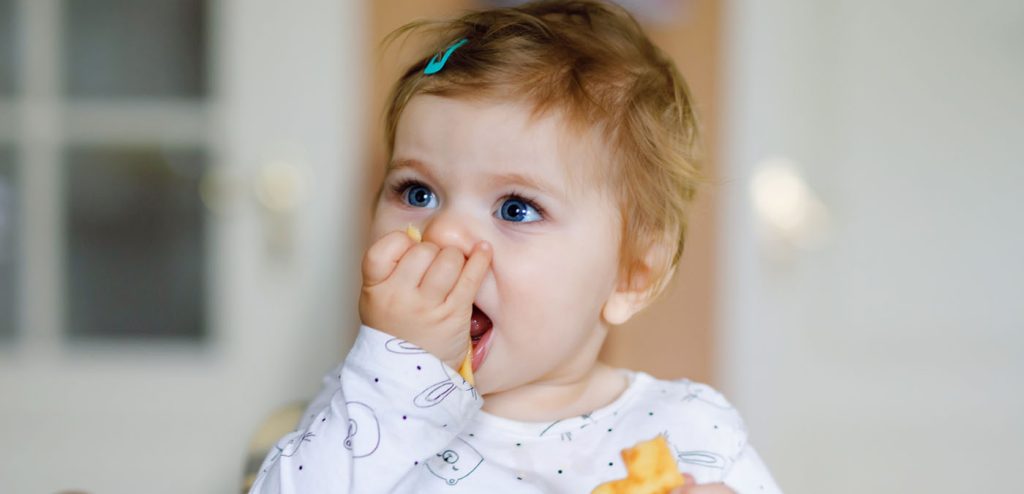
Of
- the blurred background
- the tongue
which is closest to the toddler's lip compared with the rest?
the tongue

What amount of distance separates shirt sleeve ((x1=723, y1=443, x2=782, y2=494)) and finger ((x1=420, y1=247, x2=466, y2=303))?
1.10 ft

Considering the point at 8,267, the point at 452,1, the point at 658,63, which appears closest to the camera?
the point at 658,63

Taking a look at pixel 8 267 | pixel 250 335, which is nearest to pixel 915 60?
pixel 250 335

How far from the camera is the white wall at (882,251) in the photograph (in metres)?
1.85

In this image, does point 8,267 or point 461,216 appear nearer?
point 461,216

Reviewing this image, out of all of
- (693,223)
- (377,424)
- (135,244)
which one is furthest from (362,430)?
(135,244)

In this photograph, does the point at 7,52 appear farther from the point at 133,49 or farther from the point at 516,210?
the point at 516,210

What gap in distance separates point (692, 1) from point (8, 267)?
60.5 inches

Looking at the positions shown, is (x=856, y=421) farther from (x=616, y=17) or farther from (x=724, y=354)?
(x=616, y=17)

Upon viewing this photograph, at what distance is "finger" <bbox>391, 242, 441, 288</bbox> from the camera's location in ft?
2.39

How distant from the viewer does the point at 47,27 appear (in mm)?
1891

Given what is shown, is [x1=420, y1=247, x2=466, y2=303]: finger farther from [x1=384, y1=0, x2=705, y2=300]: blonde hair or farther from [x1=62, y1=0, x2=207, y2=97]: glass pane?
[x1=62, y1=0, x2=207, y2=97]: glass pane

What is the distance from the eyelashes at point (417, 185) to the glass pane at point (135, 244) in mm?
1162

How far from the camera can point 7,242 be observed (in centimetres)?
194
